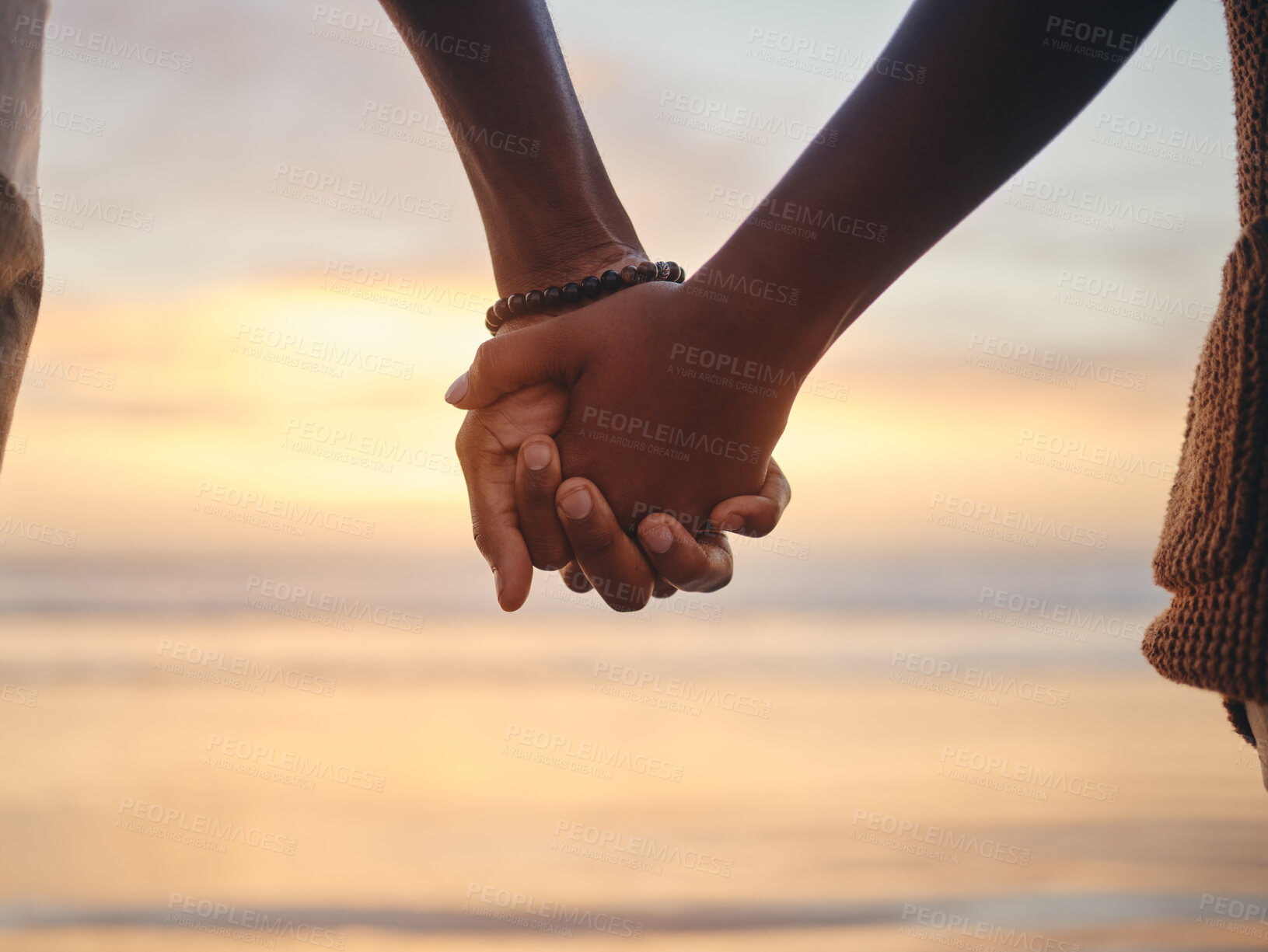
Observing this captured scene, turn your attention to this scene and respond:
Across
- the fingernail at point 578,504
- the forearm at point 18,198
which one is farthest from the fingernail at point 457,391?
the forearm at point 18,198

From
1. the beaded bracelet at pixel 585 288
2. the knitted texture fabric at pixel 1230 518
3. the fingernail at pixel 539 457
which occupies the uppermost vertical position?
the beaded bracelet at pixel 585 288

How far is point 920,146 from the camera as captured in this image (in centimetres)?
139

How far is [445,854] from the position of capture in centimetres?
269

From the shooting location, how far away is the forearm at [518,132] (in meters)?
1.68

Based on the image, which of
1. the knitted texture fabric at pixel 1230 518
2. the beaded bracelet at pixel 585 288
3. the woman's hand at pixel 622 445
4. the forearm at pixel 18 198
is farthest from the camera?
the beaded bracelet at pixel 585 288

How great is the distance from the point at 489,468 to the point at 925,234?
2.72 feet

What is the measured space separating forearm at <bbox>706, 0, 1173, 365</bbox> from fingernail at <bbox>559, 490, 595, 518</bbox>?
41 centimetres

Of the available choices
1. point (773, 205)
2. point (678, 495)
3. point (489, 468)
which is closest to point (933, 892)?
point (678, 495)

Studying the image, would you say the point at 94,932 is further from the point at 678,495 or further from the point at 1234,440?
the point at 1234,440

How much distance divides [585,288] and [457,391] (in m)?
0.29

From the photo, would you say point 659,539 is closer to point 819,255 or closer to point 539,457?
point 539,457

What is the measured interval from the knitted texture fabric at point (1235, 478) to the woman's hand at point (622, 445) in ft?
2.29

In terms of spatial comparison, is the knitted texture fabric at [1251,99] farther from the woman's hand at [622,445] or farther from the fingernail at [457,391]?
the fingernail at [457,391]

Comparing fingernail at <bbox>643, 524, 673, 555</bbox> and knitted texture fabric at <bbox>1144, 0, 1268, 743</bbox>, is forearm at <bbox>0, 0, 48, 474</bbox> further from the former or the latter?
knitted texture fabric at <bbox>1144, 0, 1268, 743</bbox>
